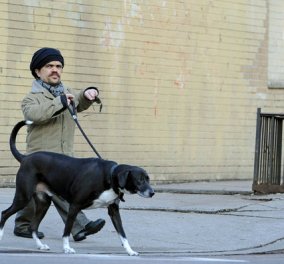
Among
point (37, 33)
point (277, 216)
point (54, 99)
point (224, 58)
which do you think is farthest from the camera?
point (224, 58)

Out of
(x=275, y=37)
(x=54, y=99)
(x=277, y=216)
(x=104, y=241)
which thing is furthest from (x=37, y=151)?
(x=275, y=37)

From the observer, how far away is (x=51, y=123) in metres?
8.96

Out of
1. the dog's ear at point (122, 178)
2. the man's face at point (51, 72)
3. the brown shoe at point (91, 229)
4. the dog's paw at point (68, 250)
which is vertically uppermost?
the man's face at point (51, 72)

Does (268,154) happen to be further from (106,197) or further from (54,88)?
(106,197)

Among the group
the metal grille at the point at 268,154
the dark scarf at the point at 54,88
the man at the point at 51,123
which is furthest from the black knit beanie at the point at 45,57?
the metal grille at the point at 268,154

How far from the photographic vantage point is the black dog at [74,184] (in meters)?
7.81

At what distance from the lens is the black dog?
7812 millimetres

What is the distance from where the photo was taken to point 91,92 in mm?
8891

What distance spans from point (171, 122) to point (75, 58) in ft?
7.74

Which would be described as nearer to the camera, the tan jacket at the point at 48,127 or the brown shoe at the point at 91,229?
the brown shoe at the point at 91,229

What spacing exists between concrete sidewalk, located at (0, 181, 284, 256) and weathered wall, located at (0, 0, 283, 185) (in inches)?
73.9

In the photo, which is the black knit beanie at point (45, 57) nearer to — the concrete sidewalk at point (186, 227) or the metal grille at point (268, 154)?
the concrete sidewalk at point (186, 227)

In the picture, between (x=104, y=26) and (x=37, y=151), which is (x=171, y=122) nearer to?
(x=104, y=26)

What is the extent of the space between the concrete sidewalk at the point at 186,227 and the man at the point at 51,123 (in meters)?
0.19
